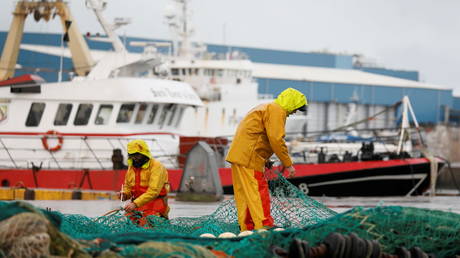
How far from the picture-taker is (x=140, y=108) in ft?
70.5

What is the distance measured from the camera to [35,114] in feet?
69.2

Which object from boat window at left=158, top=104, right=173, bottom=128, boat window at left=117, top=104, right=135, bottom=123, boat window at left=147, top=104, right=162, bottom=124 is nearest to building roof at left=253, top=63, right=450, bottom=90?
boat window at left=158, top=104, right=173, bottom=128

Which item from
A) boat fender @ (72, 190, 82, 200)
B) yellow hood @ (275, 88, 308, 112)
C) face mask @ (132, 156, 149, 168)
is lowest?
boat fender @ (72, 190, 82, 200)

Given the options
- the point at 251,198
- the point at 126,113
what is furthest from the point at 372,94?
the point at 251,198

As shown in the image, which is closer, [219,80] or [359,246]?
[359,246]

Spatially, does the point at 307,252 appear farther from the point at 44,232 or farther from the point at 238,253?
the point at 44,232

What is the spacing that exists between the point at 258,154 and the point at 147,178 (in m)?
1.31

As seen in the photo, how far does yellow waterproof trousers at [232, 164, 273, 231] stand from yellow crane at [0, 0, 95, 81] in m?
16.8

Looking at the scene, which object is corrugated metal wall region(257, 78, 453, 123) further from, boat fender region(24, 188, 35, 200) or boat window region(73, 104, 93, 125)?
boat fender region(24, 188, 35, 200)

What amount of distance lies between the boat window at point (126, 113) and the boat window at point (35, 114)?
1744 mm

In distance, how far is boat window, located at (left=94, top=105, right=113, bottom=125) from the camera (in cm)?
2103

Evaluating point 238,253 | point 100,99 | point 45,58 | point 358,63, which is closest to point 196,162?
point 100,99

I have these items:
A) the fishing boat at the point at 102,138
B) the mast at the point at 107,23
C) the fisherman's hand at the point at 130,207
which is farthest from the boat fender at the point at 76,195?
the fisherman's hand at the point at 130,207

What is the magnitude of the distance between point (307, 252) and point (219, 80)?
29.0 metres
